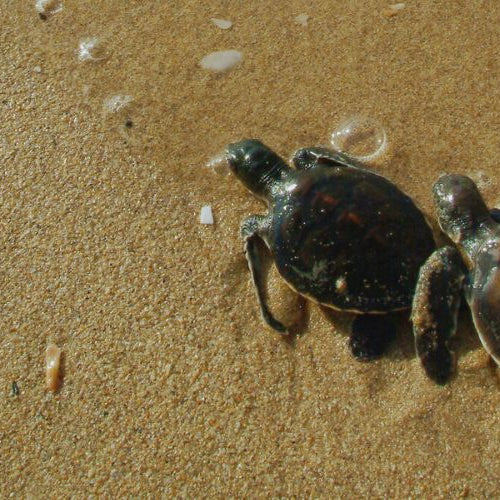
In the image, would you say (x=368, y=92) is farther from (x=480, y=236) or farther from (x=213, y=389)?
(x=213, y=389)

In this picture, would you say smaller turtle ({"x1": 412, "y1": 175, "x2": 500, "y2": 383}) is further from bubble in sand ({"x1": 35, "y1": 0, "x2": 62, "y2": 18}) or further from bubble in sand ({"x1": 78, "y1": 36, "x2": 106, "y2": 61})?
bubble in sand ({"x1": 35, "y1": 0, "x2": 62, "y2": 18})

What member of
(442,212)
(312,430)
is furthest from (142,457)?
(442,212)

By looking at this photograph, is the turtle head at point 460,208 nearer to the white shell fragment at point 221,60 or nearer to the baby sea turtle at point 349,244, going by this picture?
the baby sea turtle at point 349,244

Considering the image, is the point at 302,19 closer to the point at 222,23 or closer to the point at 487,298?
the point at 222,23

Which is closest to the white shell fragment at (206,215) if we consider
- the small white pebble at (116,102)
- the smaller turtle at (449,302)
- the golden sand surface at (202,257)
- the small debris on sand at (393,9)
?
the golden sand surface at (202,257)

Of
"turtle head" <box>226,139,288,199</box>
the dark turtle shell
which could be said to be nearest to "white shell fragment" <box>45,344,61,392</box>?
the dark turtle shell

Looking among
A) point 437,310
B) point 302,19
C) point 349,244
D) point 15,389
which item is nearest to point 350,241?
point 349,244
